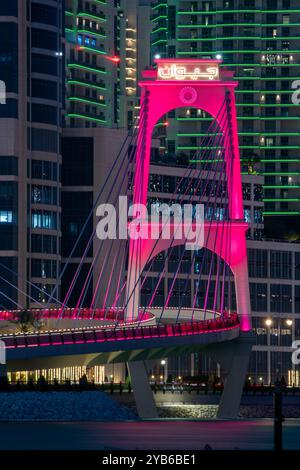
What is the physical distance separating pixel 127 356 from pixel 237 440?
21.3 metres

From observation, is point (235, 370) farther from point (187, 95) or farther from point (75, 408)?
point (187, 95)

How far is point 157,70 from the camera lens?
174375mm

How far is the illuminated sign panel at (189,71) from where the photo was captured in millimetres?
174625

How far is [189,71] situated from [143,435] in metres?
39.9

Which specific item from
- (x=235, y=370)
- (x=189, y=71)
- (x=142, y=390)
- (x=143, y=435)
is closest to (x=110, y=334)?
(x=143, y=435)

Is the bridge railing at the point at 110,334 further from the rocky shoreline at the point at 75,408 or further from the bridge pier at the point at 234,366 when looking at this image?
the rocky shoreline at the point at 75,408

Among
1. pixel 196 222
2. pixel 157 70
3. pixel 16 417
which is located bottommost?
pixel 16 417

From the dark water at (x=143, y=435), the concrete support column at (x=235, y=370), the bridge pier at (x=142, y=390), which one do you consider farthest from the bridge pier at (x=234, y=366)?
the bridge pier at (x=142, y=390)

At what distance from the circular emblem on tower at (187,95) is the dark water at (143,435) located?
23.2 meters
